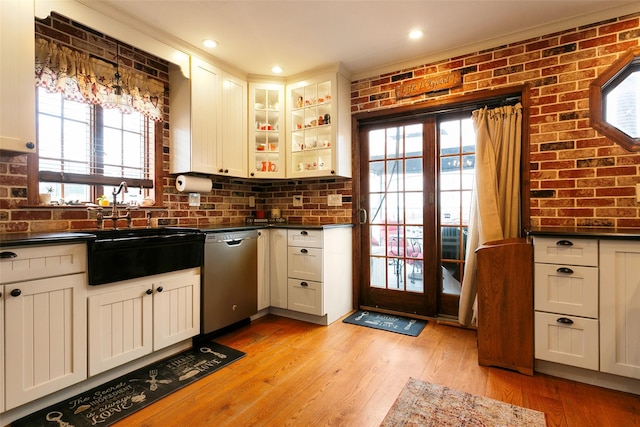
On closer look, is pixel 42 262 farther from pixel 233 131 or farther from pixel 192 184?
pixel 233 131

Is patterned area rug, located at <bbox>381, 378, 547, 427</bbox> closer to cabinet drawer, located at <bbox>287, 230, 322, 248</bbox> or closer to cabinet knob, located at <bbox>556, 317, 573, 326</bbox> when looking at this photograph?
cabinet knob, located at <bbox>556, 317, 573, 326</bbox>

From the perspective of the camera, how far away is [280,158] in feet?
11.0

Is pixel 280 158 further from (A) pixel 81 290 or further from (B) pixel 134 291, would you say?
(A) pixel 81 290

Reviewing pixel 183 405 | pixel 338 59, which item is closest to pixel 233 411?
pixel 183 405

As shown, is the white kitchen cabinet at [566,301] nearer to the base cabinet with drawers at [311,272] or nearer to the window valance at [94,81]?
the base cabinet with drawers at [311,272]

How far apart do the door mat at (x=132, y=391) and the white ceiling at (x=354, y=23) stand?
2408 millimetres

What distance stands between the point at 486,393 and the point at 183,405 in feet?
5.53

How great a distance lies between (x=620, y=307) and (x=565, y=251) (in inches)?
15.4

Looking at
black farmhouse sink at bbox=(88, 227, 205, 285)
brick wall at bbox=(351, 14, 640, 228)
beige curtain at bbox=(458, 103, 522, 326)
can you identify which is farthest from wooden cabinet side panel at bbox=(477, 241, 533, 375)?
black farmhouse sink at bbox=(88, 227, 205, 285)

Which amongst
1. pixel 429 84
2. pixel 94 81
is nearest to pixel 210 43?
pixel 94 81

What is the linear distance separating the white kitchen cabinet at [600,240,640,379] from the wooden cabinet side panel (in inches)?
13.8

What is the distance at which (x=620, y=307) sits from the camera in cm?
179

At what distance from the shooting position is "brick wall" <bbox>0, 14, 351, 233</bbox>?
6.41ft

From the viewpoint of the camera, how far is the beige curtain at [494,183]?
2530 mm
